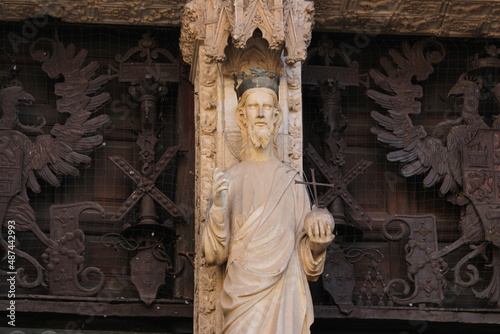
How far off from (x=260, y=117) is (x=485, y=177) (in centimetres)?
248

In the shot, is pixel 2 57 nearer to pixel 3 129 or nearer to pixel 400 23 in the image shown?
pixel 3 129

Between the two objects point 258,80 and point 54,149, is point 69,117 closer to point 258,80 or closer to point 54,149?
point 54,149

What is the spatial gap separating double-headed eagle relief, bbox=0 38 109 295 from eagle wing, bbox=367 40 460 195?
92.4 inches

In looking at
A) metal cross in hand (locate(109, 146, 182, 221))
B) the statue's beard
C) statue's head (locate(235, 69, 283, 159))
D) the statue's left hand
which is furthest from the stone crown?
metal cross in hand (locate(109, 146, 182, 221))

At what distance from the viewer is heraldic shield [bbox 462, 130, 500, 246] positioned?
1216cm

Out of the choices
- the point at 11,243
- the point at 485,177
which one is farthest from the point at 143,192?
the point at 485,177

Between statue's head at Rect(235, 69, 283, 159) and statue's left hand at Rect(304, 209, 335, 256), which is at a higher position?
statue's head at Rect(235, 69, 283, 159)

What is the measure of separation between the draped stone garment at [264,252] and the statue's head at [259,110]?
26cm

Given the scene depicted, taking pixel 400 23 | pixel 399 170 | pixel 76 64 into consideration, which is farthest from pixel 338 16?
pixel 76 64

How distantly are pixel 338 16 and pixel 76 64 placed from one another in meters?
2.23

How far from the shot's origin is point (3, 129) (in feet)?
39.4

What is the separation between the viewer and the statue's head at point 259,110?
35.2ft

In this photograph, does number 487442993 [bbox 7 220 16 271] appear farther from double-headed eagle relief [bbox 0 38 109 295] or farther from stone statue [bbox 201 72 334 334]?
stone statue [bbox 201 72 334 334]

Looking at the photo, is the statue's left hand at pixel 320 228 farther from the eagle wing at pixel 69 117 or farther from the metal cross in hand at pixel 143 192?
the eagle wing at pixel 69 117
